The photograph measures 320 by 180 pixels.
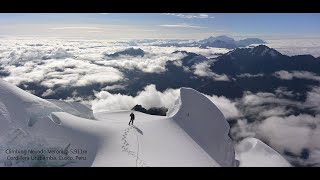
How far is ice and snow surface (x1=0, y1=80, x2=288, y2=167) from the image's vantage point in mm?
14984

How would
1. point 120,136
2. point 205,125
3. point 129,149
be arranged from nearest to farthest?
point 129,149
point 120,136
point 205,125

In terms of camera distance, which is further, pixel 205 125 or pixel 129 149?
pixel 205 125

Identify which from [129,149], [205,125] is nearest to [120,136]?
[129,149]

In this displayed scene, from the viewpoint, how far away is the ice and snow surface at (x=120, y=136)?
1498cm

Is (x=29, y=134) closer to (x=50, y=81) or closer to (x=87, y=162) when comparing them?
(x=87, y=162)

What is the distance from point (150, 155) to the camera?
1541 cm

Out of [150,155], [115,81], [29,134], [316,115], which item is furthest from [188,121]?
[316,115]

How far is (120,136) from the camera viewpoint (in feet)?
56.1

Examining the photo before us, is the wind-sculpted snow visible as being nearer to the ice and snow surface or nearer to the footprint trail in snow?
the ice and snow surface

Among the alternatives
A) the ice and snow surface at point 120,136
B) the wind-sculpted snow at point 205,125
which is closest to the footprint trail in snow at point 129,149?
the ice and snow surface at point 120,136

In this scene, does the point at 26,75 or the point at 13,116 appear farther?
the point at 26,75

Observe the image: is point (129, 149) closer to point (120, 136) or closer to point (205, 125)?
point (120, 136)
